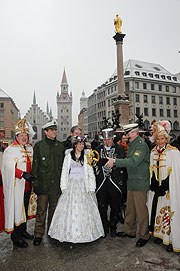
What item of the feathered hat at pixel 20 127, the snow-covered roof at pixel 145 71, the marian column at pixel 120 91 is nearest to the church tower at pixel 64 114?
the snow-covered roof at pixel 145 71

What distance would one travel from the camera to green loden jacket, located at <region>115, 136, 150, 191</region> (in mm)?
4008

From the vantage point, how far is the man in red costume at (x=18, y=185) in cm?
392

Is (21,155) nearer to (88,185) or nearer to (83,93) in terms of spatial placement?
(88,185)

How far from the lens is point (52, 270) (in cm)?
311

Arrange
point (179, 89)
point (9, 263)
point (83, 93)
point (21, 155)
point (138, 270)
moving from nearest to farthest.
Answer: point (138, 270) < point (9, 263) < point (21, 155) < point (179, 89) < point (83, 93)

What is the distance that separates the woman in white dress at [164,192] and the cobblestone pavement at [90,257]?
0.27 metres

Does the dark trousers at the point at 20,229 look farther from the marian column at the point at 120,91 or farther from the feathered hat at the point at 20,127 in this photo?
the marian column at the point at 120,91

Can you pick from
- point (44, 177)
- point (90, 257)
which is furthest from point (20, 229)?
point (90, 257)

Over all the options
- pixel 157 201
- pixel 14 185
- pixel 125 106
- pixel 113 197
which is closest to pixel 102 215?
pixel 113 197

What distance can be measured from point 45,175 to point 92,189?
983mm

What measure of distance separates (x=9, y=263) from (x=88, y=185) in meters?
1.77

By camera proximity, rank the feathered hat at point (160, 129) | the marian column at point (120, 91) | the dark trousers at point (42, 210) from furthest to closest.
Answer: the marian column at point (120, 91)
the dark trousers at point (42, 210)
the feathered hat at point (160, 129)

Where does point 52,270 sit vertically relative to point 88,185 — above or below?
below

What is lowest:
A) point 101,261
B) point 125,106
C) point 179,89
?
point 101,261
